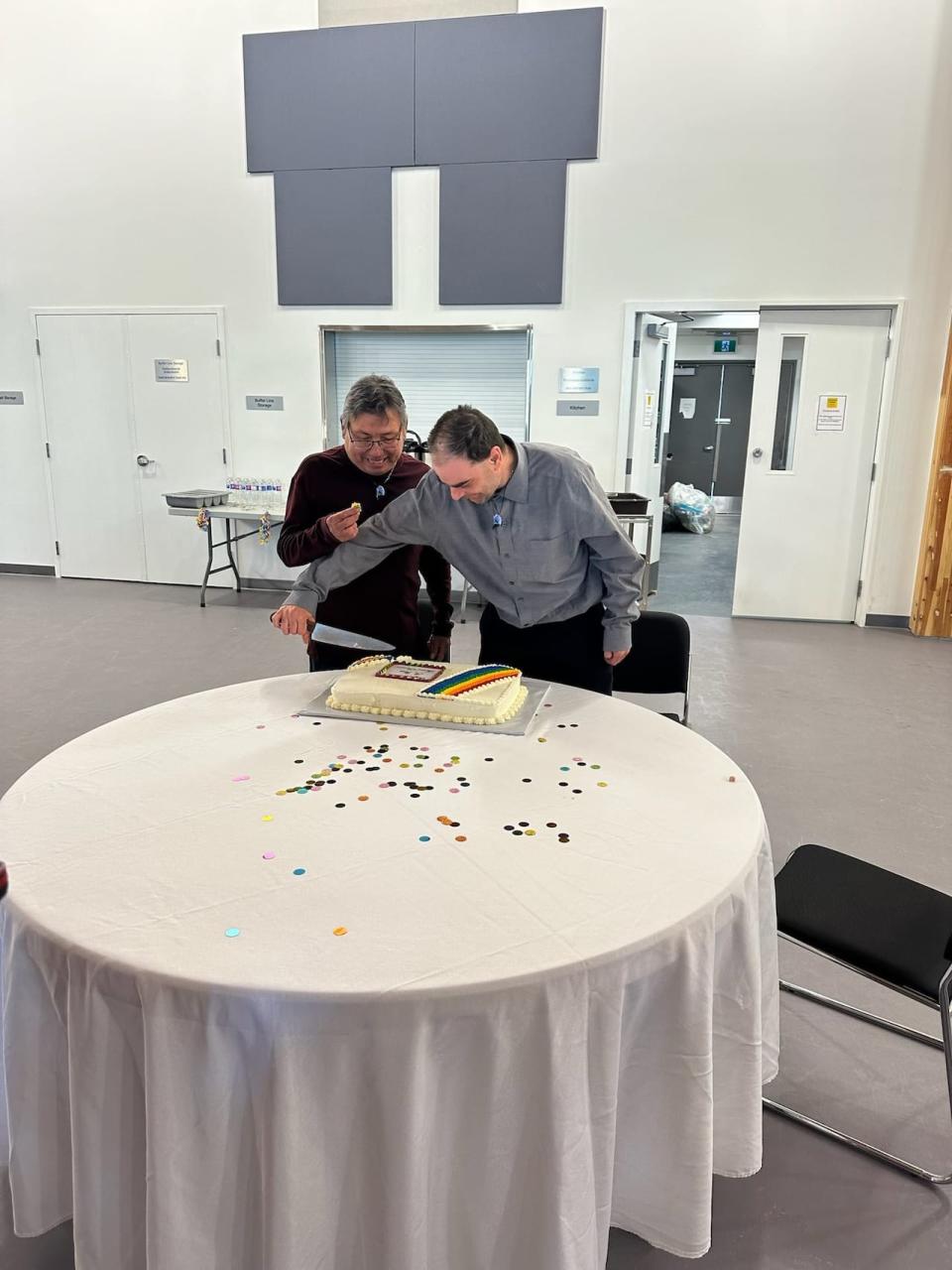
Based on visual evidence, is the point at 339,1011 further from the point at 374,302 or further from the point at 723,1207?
the point at 374,302

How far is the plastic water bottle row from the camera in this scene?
695cm

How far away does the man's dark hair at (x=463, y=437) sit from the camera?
2053 mm

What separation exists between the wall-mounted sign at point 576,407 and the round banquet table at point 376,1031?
532 cm

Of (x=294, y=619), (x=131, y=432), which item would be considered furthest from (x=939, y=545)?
(x=131, y=432)

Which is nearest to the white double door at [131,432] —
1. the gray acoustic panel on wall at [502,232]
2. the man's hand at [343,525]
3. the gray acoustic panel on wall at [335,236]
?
the gray acoustic panel on wall at [335,236]

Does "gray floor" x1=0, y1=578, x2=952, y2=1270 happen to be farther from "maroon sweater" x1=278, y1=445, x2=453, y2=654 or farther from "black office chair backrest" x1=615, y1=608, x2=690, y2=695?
"maroon sweater" x1=278, y1=445, x2=453, y2=654

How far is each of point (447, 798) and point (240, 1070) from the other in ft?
2.07

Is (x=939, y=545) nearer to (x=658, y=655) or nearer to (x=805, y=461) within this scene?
(x=805, y=461)

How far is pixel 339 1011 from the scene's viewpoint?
1087 mm

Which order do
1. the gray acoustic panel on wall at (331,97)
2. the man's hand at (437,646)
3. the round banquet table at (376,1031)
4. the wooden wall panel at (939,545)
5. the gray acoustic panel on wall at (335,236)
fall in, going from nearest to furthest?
1. the round banquet table at (376,1031)
2. the man's hand at (437,646)
3. the wooden wall panel at (939,545)
4. the gray acoustic panel on wall at (331,97)
5. the gray acoustic panel on wall at (335,236)

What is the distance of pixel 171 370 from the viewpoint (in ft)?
23.1

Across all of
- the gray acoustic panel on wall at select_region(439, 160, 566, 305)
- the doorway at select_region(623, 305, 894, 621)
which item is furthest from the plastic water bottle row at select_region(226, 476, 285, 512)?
the doorway at select_region(623, 305, 894, 621)

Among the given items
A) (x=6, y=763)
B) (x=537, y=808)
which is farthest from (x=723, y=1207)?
(x=6, y=763)

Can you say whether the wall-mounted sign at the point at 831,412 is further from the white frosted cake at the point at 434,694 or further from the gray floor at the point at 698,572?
the white frosted cake at the point at 434,694
